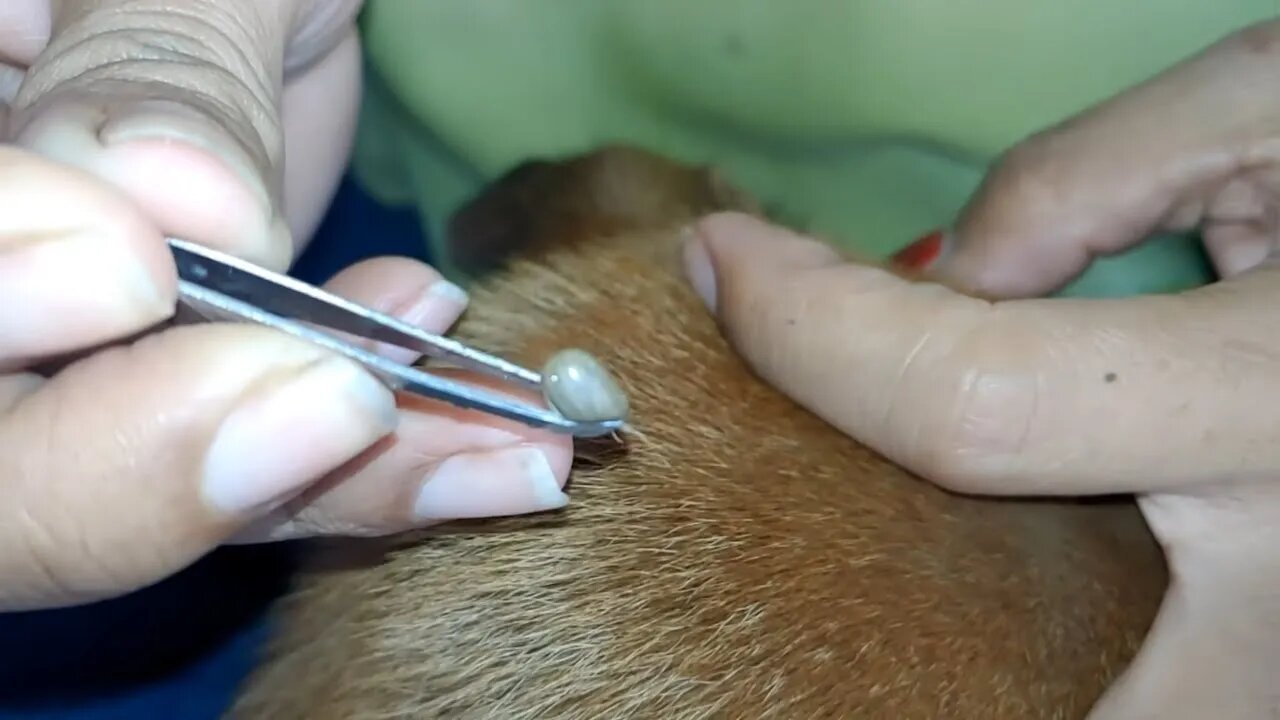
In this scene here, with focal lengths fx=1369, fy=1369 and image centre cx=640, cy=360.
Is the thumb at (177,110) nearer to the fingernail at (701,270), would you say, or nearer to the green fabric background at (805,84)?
the fingernail at (701,270)

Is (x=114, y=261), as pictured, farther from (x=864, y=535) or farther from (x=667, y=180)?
(x=667, y=180)

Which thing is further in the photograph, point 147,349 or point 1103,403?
point 1103,403

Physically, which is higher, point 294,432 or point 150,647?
point 294,432

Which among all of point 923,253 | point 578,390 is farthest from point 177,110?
point 923,253

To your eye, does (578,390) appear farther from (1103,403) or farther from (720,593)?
(1103,403)

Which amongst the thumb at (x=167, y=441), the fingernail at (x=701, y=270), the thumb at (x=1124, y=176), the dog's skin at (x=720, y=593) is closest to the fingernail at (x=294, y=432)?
Result: the thumb at (x=167, y=441)

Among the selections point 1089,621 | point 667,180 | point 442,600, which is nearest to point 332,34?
point 667,180

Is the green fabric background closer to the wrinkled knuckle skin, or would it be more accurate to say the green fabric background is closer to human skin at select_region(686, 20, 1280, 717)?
human skin at select_region(686, 20, 1280, 717)
